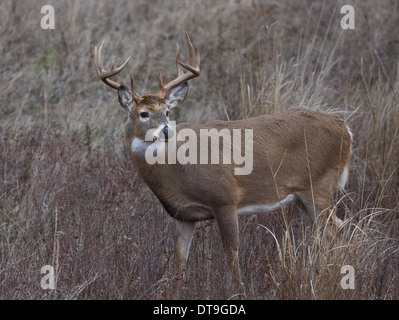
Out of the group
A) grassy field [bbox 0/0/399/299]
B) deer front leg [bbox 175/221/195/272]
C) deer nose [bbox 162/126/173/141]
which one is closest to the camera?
grassy field [bbox 0/0/399/299]

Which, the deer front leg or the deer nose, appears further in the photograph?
the deer front leg

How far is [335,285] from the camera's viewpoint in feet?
15.5

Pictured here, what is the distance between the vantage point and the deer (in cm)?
563

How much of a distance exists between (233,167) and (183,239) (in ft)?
2.43

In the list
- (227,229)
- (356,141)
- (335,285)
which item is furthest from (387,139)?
(335,285)

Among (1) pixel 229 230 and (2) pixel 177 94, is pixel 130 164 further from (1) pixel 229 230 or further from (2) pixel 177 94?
(1) pixel 229 230

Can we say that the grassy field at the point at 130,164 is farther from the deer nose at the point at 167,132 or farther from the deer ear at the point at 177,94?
the deer ear at the point at 177,94

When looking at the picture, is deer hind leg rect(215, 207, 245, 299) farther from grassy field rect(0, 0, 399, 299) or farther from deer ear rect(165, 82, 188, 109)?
deer ear rect(165, 82, 188, 109)

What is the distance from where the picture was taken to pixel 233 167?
5953 millimetres

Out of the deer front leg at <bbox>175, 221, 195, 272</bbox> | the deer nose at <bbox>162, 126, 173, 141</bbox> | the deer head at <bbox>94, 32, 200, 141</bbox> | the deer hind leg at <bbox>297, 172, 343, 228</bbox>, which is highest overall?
the deer head at <bbox>94, 32, 200, 141</bbox>

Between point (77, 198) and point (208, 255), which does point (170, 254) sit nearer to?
point (208, 255)

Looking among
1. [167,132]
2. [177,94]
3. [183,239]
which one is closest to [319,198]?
[183,239]

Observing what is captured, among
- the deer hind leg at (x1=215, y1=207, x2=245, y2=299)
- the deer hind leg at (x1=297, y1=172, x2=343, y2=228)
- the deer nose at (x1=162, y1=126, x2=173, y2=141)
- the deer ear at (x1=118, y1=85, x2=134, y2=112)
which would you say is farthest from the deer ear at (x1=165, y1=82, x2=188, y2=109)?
the deer hind leg at (x1=297, y1=172, x2=343, y2=228)

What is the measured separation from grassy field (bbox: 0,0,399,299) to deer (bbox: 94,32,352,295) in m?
0.24
